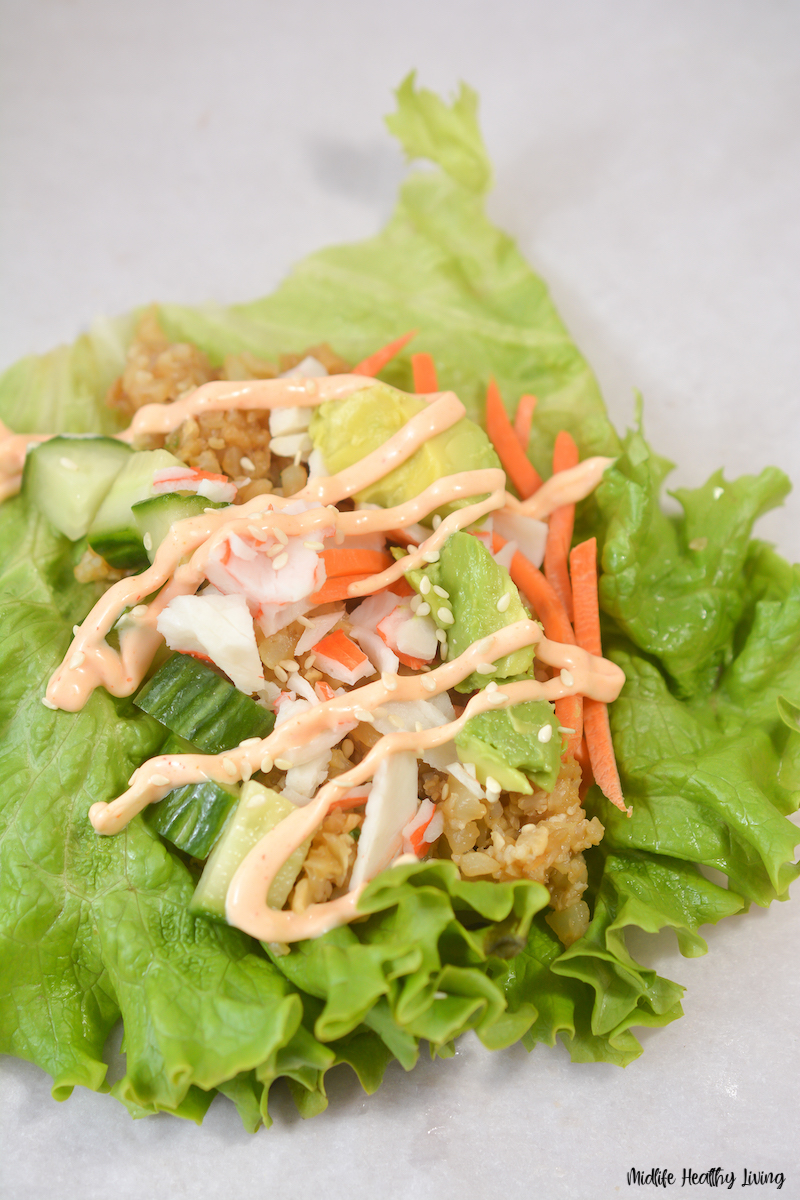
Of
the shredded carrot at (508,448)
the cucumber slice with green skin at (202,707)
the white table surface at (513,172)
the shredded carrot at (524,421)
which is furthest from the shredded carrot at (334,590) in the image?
the white table surface at (513,172)

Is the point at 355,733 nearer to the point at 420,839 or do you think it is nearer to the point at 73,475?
the point at 420,839

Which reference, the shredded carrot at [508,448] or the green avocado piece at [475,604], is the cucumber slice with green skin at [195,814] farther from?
the shredded carrot at [508,448]

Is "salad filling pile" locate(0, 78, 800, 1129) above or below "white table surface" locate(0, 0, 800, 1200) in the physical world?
below

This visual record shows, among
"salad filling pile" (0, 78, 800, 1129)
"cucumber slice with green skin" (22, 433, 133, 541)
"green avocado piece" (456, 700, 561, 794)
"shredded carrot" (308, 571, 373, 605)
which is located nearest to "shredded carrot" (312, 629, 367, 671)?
"salad filling pile" (0, 78, 800, 1129)

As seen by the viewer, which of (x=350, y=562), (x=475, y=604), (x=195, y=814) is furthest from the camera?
(x=350, y=562)

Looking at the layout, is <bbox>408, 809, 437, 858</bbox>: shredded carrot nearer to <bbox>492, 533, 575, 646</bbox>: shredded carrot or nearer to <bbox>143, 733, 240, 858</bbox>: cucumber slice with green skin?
<bbox>143, 733, 240, 858</bbox>: cucumber slice with green skin

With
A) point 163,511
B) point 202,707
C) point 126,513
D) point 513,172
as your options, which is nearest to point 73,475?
point 126,513

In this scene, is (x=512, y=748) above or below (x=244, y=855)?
above
